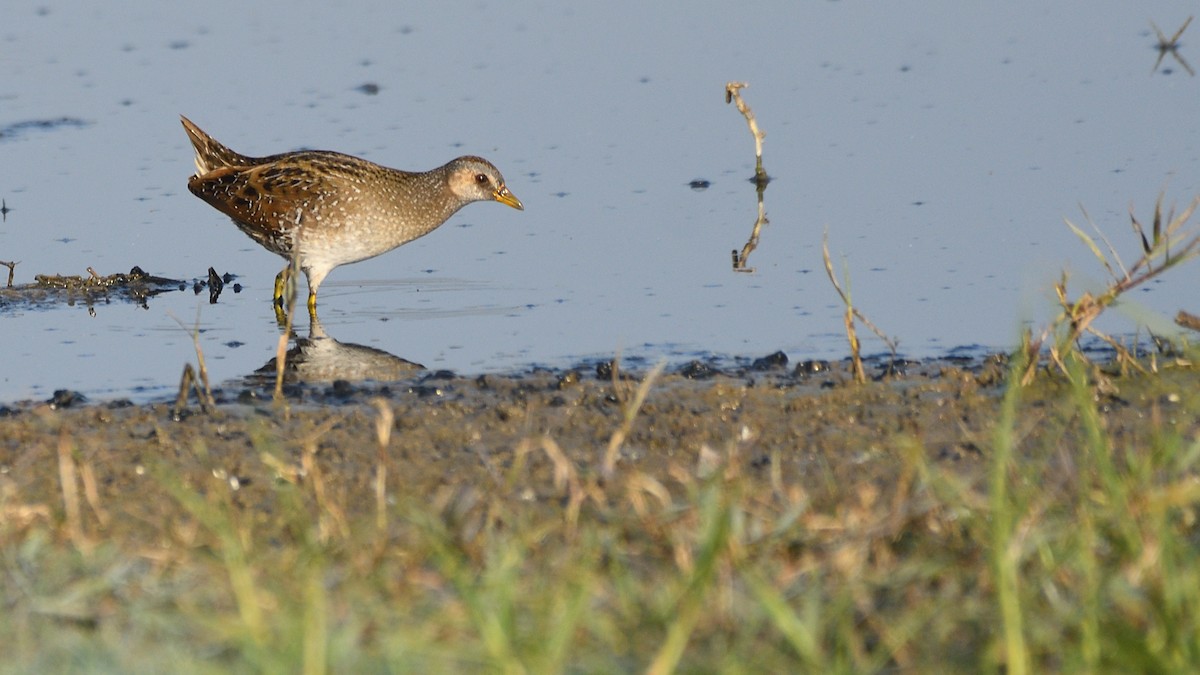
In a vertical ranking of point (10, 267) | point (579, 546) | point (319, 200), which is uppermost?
point (319, 200)

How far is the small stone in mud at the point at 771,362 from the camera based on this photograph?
23.2ft

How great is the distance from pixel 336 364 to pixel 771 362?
1.97 m

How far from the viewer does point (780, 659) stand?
12.1 ft

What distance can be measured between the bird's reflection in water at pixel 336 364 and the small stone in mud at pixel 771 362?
145 centimetres

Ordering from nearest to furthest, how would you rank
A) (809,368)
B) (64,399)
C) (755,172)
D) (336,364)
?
1. (64,399)
2. (809,368)
3. (336,364)
4. (755,172)

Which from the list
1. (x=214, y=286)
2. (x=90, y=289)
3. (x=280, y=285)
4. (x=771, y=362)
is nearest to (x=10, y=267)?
(x=90, y=289)

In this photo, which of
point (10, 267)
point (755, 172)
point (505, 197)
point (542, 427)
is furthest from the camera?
point (755, 172)

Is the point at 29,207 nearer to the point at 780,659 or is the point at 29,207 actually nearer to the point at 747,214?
the point at 747,214

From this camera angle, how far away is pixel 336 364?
7762 millimetres

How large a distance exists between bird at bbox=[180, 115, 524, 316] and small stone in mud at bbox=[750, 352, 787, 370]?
2785 mm

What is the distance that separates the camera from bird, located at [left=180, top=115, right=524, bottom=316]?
9141 mm

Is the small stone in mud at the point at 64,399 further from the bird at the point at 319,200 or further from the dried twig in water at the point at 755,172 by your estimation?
the dried twig in water at the point at 755,172

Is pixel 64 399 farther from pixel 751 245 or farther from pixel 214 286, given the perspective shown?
pixel 751 245

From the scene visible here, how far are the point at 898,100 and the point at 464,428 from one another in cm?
645
